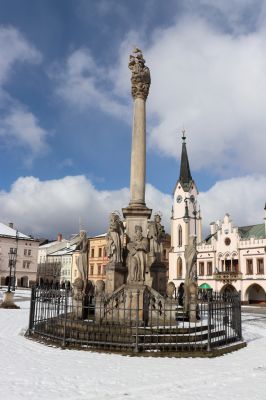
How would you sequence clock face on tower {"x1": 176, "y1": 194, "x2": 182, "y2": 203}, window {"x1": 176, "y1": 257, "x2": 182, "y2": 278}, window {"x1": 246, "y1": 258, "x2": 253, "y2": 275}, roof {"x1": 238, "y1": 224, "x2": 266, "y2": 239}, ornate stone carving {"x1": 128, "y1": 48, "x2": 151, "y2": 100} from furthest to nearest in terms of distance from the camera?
clock face on tower {"x1": 176, "y1": 194, "x2": 182, "y2": 203} → window {"x1": 176, "y1": 257, "x2": 182, "y2": 278} → roof {"x1": 238, "y1": 224, "x2": 266, "y2": 239} → window {"x1": 246, "y1": 258, "x2": 253, "y2": 275} → ornate stone carving {"x1": 128, "y1": 48, "x2": 151, "y2": 100}

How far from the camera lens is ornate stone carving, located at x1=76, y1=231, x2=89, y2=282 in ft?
47.5

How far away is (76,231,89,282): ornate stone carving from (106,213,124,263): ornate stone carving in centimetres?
90

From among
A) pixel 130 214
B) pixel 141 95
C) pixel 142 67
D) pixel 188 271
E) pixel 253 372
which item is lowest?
pixel 253 372

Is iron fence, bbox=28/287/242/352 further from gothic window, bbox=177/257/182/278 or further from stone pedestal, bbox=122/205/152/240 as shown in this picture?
gothic window, bbox=177/257/182/278

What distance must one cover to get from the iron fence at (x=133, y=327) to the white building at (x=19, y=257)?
191ft

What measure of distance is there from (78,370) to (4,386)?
1679 mm

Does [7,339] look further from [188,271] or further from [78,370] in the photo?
[188,271]

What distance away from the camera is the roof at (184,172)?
64.3 meters

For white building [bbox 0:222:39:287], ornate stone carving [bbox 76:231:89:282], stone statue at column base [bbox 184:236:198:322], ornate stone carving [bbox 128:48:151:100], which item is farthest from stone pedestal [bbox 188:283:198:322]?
white building [bbox 0:222:39:287]

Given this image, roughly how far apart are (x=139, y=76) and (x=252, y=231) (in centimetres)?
4047

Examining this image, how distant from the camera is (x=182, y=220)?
61.9m

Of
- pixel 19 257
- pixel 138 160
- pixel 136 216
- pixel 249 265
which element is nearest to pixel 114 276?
pixel 136 216

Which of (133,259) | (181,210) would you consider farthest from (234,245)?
(133,259)

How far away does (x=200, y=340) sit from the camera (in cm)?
1071
